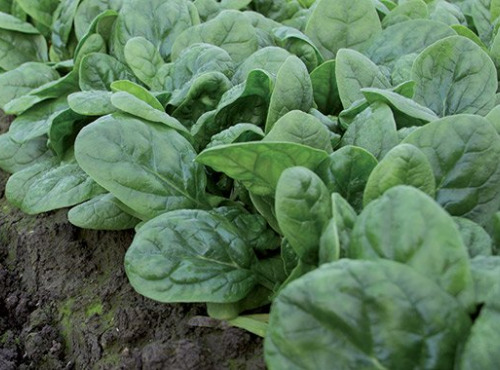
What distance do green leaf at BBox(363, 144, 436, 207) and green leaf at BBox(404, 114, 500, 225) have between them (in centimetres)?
13

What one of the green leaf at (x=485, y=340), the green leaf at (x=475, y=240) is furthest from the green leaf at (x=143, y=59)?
the green leaf at (x=485, y=340)

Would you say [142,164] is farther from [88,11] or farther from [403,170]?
[88,11]

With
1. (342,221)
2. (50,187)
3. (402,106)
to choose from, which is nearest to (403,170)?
(342,221)

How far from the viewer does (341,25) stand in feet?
7.14

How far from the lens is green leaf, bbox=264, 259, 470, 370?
3.58 ft

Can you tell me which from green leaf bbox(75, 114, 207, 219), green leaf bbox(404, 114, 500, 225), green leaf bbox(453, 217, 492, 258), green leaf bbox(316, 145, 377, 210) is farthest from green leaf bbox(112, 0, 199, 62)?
green leaf bbox(453, 217, 492, 258)

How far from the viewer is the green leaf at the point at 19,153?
232 centimetres

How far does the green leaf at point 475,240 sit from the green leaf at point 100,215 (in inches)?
35.5

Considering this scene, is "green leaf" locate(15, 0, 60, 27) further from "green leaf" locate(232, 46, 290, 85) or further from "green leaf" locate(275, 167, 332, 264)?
"green leaf" locate(275, 167, 332, 264)

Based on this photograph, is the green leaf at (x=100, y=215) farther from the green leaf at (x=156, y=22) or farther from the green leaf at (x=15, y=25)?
the green leaf at (x=15, y=25)

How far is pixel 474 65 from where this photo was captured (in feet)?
5.91

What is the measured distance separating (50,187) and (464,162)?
3.77 feet

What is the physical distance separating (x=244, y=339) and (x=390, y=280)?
0.57 metres

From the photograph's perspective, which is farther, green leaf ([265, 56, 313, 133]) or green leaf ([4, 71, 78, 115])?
green leaf ([4, 71, 78, 115])
